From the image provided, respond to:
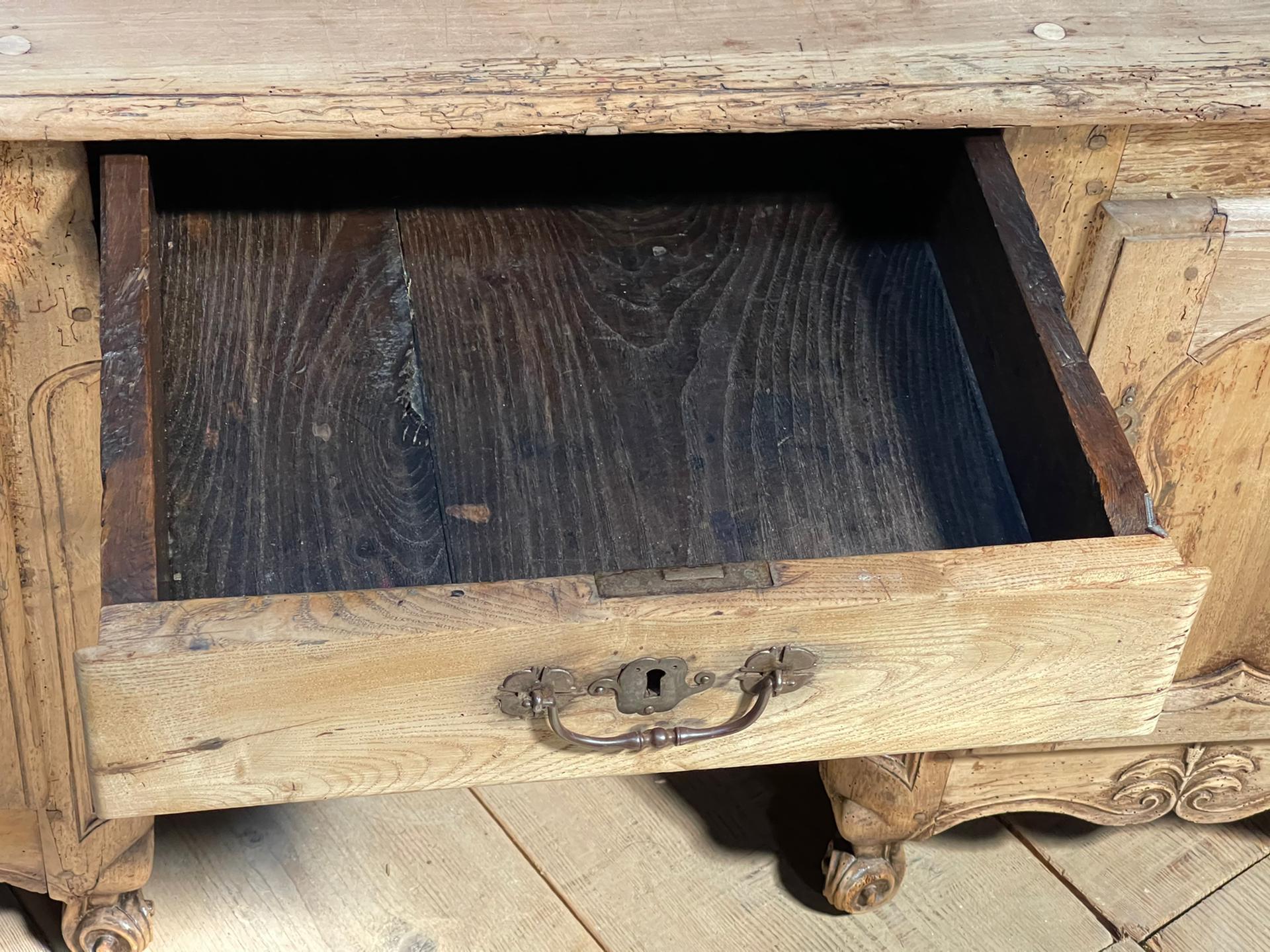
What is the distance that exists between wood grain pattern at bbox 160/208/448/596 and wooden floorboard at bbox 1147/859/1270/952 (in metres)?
0.78

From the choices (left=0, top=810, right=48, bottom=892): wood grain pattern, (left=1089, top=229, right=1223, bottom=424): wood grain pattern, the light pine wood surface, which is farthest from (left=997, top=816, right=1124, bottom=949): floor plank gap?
(left=0, top=810, right=48, bottom=892): wood grain pattern

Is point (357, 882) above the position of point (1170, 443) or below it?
below

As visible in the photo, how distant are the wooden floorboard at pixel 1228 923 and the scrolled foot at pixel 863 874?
22 centimetres

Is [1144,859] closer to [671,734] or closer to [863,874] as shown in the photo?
[863,874]

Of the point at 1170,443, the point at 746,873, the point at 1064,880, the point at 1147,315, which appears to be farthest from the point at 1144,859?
the point at 1147,315

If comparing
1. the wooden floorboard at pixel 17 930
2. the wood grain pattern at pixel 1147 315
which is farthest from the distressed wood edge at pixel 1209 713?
the wooden floorboard at pixel 17 930

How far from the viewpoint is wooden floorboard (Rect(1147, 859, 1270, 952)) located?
47.1 inches

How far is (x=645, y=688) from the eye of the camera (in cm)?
62

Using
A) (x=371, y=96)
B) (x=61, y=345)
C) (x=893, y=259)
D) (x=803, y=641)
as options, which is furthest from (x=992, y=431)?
(x=61, y=345)

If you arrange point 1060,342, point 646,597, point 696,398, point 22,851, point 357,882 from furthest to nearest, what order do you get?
1. point 357,882
2. point 22,851
3. point 696,398
4. point 1060,342
5. point 646,597

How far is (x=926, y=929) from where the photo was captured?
120cm

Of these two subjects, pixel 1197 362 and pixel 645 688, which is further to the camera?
pixel 1197 362

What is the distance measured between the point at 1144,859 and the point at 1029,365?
68cm

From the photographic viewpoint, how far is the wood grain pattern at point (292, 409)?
73 centimetres
